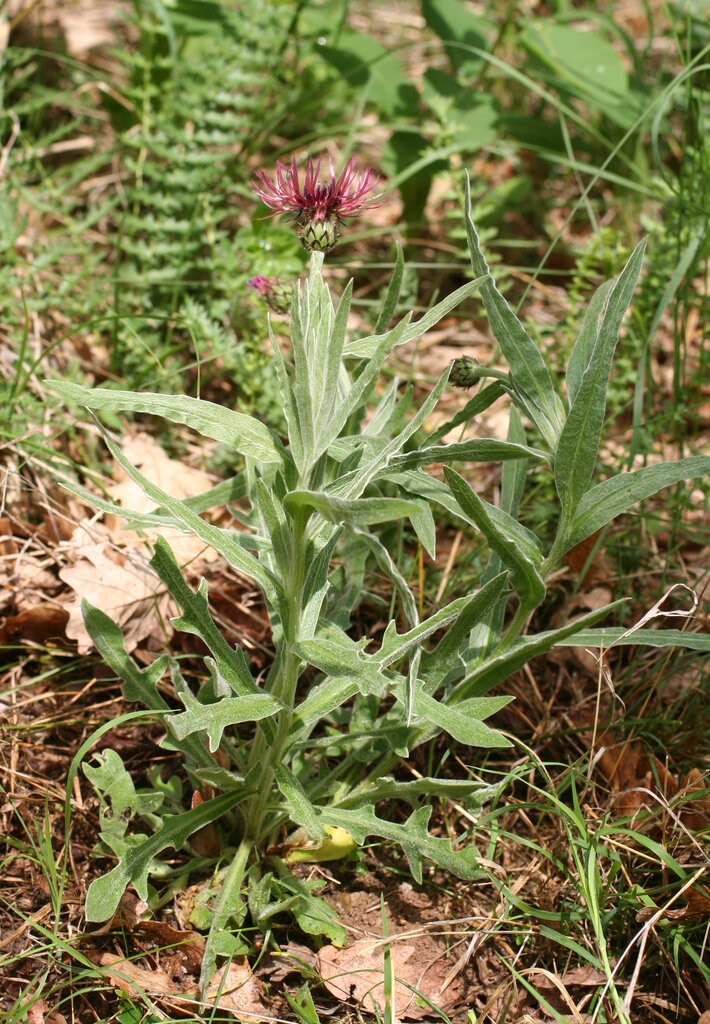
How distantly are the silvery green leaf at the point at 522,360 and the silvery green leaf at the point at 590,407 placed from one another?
0.21ft

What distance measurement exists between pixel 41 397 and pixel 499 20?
3.06 metres

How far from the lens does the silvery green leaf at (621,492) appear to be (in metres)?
1.83

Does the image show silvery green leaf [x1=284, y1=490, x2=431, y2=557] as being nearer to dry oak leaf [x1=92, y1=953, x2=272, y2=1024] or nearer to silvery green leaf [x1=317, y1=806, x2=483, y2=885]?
silvery green leaf [x1=317, y1=806, x2=483, y2=885]

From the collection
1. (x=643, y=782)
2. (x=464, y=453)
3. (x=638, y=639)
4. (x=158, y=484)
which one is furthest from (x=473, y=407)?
(x=158, y=484)

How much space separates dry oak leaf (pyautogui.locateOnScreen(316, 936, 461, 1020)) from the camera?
76.9 inches

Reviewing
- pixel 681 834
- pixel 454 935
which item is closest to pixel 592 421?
pixel 681 834

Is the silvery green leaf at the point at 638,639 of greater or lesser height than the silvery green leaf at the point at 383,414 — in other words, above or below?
below

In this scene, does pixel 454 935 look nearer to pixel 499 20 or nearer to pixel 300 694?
pixel 300 694

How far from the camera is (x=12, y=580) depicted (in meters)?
2.53

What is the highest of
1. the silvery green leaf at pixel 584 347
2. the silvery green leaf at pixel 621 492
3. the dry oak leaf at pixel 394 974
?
the silvery green leaf at pixel 584 347

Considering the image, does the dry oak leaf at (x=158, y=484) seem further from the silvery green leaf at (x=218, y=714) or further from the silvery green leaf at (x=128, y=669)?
the silvery green leaf at (x=218, y=714)

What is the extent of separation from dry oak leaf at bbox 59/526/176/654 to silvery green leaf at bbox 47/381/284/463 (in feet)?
2.60

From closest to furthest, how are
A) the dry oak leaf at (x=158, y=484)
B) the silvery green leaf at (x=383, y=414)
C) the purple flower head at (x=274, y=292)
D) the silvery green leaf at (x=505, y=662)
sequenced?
the silvery green leaf at (x=505, y=662)
the silvery green leaf at (x=383, y=414)
the purple flower head at (x=274, y=292)
the dry oak leaf at (x=158, y=484)

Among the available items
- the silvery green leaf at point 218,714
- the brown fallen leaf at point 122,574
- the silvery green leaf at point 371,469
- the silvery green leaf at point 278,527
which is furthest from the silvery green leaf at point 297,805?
the brown fallen leaf at point 122,574
